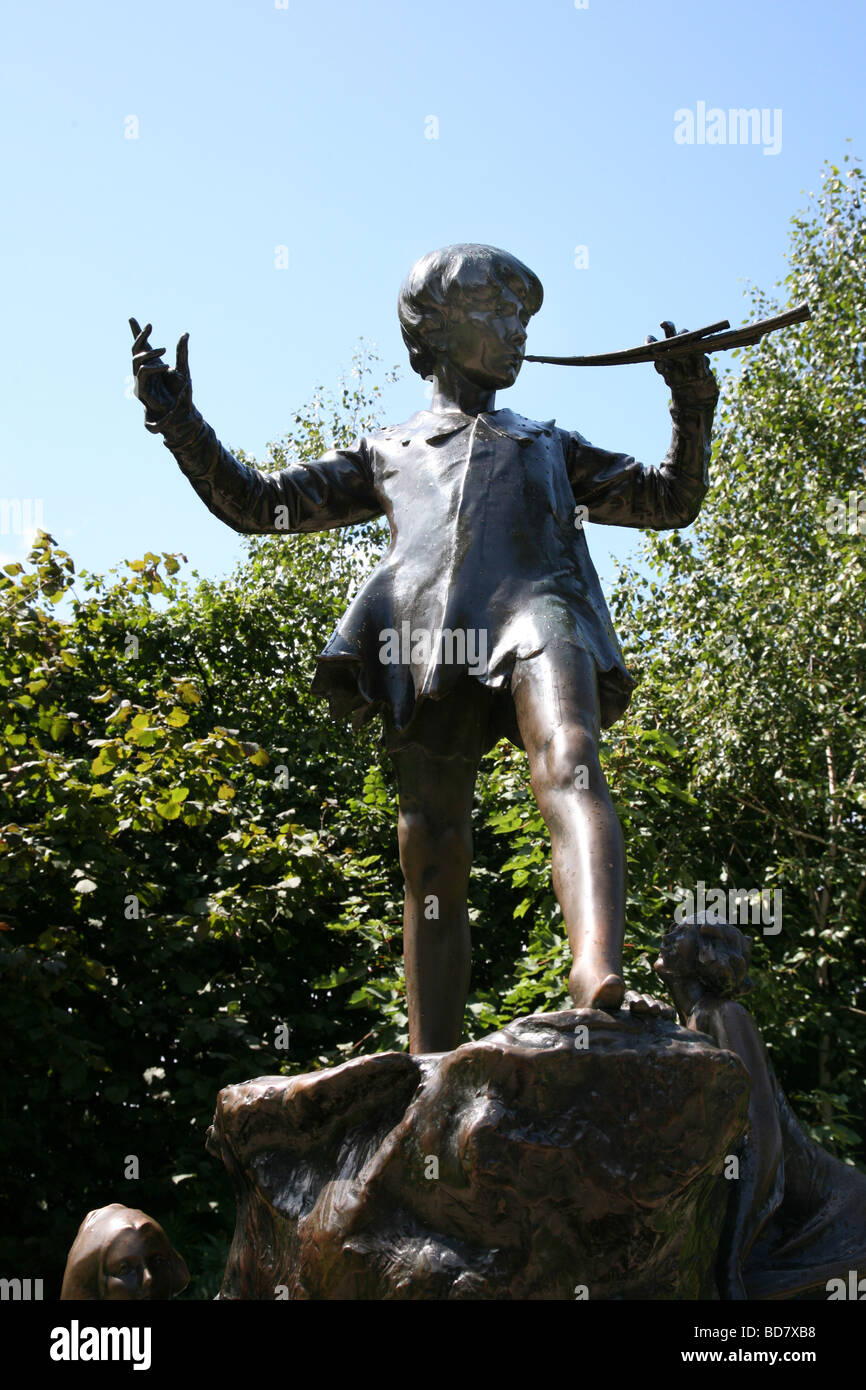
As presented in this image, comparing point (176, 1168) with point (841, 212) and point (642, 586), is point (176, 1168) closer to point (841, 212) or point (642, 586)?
point (642, 586)

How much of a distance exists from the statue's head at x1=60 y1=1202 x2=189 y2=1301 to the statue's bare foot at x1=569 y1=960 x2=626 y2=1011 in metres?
0.99

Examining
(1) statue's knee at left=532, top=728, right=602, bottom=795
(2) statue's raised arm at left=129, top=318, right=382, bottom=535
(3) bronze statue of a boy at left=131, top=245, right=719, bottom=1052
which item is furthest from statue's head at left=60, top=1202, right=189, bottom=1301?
(2) statue's raised arm at left=129, top=318, right=382, bottom=535

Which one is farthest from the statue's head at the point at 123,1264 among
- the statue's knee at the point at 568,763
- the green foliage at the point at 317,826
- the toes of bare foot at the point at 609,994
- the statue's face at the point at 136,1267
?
the green foliage at the point at 317,826

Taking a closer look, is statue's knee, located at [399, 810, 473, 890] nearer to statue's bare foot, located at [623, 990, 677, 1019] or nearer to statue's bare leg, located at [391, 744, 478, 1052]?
statue's bare leg, located at [391, 744, 478, 1052]

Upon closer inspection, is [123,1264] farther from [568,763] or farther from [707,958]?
[707,958]

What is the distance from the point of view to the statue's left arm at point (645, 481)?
416 cm

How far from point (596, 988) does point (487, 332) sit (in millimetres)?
2005

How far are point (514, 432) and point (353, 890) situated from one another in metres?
8.12

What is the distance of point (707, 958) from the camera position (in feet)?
12.7

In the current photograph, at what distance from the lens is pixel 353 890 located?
466 inches

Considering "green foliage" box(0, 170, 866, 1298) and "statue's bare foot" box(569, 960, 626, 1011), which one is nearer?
"statue's bare foot" box(569, 960, 626, 1011)

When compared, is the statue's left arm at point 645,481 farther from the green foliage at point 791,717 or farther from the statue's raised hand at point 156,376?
the green foliage at point 791,717

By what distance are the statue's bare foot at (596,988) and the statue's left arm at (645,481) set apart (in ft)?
5.45

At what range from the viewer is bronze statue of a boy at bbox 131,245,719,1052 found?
354 cm
